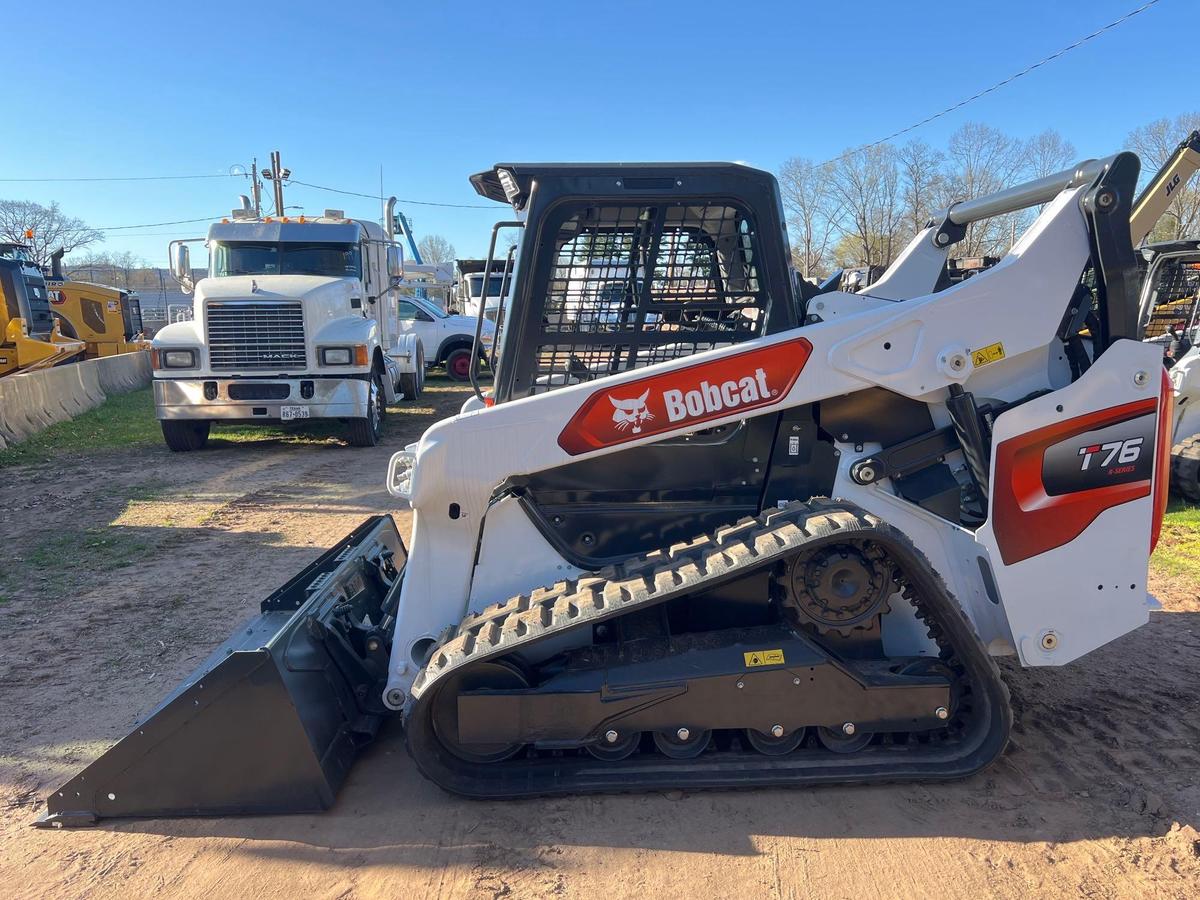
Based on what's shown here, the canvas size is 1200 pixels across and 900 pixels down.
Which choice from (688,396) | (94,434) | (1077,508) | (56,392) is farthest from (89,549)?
(56,392)

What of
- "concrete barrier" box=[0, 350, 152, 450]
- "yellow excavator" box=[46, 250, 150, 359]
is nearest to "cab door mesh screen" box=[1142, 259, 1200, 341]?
"concrete barrier" box=[0, 350, 152, 450]

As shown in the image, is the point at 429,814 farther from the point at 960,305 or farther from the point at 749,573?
the point at 960,305

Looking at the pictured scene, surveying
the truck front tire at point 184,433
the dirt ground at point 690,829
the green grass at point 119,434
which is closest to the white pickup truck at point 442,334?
the green grass at point 119,434

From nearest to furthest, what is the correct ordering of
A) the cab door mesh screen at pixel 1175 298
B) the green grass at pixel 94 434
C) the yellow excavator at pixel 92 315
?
1. the cab door mesh screen at pixel 1175 298
2. the green grass at pixel 94 434
3. the yellow excavator at pixel 92 315

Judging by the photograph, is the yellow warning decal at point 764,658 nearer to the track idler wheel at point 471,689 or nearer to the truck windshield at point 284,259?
the track idler wheel at point 471,689

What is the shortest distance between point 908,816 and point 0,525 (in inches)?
300

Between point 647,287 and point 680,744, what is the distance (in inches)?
68.9

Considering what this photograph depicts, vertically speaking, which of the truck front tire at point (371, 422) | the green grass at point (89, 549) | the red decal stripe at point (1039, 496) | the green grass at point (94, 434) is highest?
the red decal stripe at point (1039, 496)

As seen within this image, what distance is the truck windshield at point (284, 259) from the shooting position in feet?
36.5

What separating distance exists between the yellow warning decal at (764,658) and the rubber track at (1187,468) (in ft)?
19.6

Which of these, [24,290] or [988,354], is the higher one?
[988,354]

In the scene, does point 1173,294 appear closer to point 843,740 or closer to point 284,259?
point 843,740

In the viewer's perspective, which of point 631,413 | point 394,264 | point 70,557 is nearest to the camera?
point 631,413

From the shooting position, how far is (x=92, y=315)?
22062mm
